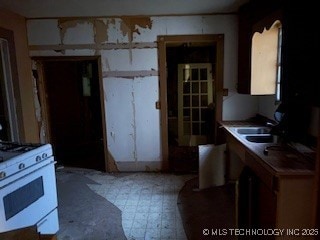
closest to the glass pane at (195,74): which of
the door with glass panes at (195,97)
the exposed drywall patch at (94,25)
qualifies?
the door with glass panes at (195,97)

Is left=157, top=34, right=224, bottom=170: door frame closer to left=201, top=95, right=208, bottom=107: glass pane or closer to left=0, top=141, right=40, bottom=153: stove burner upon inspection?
left=201, top=95, right=208, bottom=107: glass pane

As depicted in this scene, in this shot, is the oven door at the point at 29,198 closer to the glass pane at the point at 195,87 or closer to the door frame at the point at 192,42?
the door frame at the point at 192,42

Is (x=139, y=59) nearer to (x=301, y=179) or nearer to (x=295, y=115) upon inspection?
(x=295, y=115)

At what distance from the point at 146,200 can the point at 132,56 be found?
6.75 feet

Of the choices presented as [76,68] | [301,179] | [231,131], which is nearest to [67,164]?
[76,68]

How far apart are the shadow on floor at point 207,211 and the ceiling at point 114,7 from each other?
2369mm

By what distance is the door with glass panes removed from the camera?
17.6 ft

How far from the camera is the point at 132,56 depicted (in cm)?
375

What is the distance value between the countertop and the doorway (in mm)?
3064

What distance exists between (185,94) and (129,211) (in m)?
3.20

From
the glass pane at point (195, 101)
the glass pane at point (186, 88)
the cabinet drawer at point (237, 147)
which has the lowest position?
the cabinet drawer at point (237, 147)

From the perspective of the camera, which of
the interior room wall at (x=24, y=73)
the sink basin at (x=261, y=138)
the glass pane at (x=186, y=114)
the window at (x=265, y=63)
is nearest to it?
the sink basin at (x=261, y=138)

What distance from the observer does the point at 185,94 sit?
545 centimetres

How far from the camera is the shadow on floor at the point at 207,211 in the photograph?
2391 millimetres
